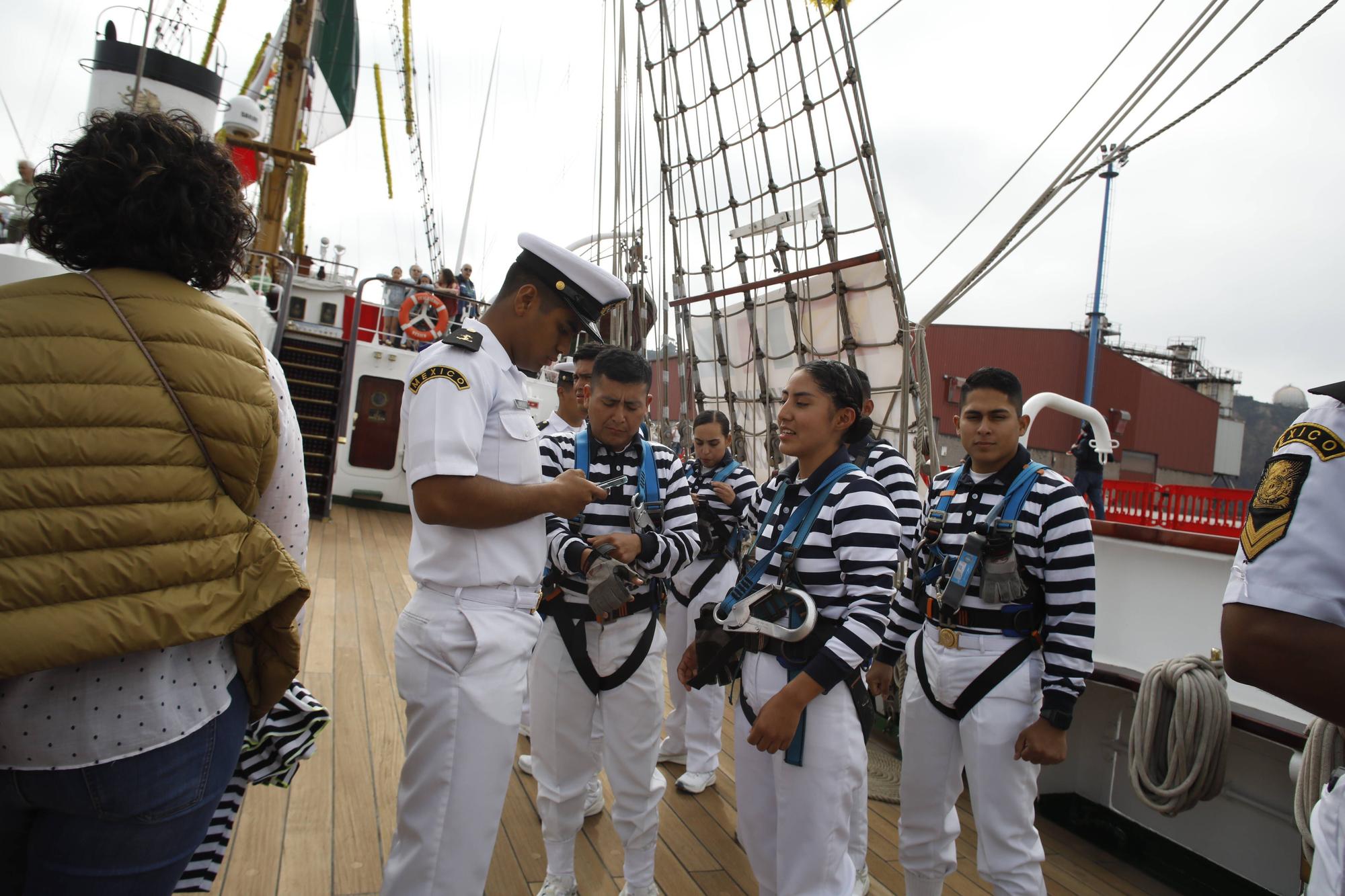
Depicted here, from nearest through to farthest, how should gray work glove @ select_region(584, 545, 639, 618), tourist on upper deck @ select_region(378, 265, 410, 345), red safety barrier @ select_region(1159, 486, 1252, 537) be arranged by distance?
gray work glove @ select_region(584, 545, 639, 618), red safety barrier @ select_region(1159, 486, 1252, 537), tourist on upper deck @ select_region(378, 265, 410, 345)

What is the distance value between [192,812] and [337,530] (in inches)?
287

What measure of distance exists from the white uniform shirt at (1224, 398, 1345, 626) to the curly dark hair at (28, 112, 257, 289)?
4.64 ft

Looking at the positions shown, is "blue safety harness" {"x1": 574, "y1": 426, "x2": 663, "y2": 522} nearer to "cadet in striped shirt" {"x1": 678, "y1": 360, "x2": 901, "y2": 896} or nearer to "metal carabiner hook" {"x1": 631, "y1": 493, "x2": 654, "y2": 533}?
"metal carabiner hook" {"x1": 631, "y1": 493, "x2": 654, "y2": 533}

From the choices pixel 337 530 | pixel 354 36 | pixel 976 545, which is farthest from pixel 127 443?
pixel 354 36

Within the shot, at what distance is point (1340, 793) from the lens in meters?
0.99

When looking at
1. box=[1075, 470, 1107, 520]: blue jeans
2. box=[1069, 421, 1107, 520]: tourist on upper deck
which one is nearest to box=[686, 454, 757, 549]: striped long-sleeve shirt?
box=[1069, 421, 1107, 520]: tourist on upper deck

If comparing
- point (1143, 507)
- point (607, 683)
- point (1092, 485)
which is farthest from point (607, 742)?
point (1143, 507)

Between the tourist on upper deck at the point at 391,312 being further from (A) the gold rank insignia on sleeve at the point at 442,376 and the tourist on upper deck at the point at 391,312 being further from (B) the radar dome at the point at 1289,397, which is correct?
(B) the radar dome at the point at 1289,397

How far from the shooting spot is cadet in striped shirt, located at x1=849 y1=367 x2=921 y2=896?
8.13 feet

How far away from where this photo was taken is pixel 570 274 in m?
1.75

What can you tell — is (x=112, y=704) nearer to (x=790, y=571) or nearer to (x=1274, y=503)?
(x=790, y=571)

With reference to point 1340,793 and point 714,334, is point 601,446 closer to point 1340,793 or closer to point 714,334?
point 1340,793

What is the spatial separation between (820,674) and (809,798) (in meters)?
0.30

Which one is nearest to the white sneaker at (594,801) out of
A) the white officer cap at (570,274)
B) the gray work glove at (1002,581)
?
the gray work glove at (1002,581)
